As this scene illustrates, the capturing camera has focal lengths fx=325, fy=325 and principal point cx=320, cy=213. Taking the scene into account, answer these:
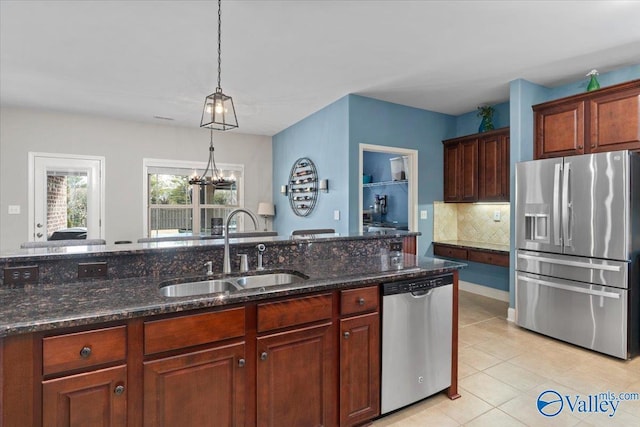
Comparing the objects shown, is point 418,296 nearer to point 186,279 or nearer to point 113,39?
point 186,279

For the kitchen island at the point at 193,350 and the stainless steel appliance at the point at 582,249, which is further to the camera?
the stainless steel appliance at the point at 582,249

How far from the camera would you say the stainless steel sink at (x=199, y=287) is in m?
1.84

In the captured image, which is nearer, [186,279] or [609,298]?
[186,279]

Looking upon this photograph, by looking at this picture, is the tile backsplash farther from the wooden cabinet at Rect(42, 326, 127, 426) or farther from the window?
the wooden cabinet at Rect(42, 326, 127, 426)

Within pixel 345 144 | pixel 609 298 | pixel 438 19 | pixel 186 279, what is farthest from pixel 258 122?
pixel 609 298

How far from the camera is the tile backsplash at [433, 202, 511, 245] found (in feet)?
15.0

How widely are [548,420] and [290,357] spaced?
171cm

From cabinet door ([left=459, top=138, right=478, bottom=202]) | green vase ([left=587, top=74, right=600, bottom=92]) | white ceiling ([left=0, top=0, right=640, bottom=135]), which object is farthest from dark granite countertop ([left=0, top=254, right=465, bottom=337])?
cabinet door ([left=459, top=138, right=478, bottom=202])

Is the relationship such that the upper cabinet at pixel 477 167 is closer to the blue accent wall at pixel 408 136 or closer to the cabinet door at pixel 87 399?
the blue accent wall at pixel 408 136

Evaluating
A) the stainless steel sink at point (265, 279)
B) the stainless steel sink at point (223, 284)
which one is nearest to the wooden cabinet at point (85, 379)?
the stainless steel sink at point (223, 284)

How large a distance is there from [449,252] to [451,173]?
1200mm

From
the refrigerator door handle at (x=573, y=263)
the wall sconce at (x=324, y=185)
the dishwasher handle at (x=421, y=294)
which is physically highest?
the wall sconce at (x=324, y=185)

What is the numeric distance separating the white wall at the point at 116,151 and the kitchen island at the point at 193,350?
13.9 ft

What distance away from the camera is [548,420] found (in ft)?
6.66
